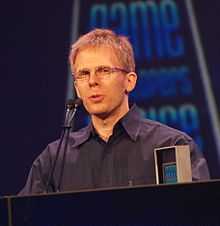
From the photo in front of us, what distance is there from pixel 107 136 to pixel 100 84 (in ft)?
0.79

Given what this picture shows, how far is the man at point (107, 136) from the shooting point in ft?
7.86

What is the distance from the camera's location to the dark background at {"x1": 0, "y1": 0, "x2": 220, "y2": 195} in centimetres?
396

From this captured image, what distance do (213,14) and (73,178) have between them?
1859mm

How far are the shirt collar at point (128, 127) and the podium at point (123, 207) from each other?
0.93 meters

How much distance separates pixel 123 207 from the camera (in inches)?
61.1

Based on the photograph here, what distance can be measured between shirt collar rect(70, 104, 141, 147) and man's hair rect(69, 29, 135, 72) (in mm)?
178

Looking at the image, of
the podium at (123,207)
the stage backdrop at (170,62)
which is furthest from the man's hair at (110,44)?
the stage backdrop at (170,62)

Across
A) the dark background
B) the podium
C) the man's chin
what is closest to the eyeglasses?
the man's chin

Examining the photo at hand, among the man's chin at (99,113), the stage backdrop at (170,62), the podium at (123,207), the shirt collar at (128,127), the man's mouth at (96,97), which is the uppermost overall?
the stage backdrop at (170,62)

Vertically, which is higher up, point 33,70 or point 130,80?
point 33,70

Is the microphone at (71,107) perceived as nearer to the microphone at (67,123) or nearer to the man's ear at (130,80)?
the microphone at (67,123)

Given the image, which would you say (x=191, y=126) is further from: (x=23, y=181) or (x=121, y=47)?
(x=121, y=47)

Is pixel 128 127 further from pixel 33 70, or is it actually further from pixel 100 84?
pixel 33 70

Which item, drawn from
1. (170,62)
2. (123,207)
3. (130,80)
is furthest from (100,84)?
(170,62)
